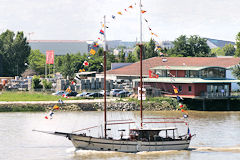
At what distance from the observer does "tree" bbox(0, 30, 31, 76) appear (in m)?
134

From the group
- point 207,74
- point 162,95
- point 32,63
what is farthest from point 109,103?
point 32,63

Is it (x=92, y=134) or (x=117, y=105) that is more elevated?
(x=117, y=105)

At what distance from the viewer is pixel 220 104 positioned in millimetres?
84312

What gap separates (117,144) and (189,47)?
10840 cm

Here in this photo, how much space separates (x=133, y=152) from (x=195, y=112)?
3404 centimetres

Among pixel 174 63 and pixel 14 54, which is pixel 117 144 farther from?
pixel 14 54

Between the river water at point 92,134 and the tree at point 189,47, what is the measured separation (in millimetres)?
72315

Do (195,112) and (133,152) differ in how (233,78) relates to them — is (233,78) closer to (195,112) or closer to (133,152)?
(195,112)

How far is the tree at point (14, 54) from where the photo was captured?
13362cm

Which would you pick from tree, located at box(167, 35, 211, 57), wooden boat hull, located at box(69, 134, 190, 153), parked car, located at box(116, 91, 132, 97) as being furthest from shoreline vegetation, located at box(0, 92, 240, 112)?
tree, located at box(167, 35, 211, 57)

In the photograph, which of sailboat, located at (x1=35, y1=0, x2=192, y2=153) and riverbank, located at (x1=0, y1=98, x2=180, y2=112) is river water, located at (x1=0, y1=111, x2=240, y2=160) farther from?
riverbank, located at (x1=0, y1=98, x2=180, y2=112)

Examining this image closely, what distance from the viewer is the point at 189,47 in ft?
501

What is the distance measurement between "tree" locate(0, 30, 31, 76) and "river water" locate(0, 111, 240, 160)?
59.4 metres

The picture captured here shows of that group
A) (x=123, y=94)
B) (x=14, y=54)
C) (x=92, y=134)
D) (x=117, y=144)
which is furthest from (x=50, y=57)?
(x=117, y=144)
